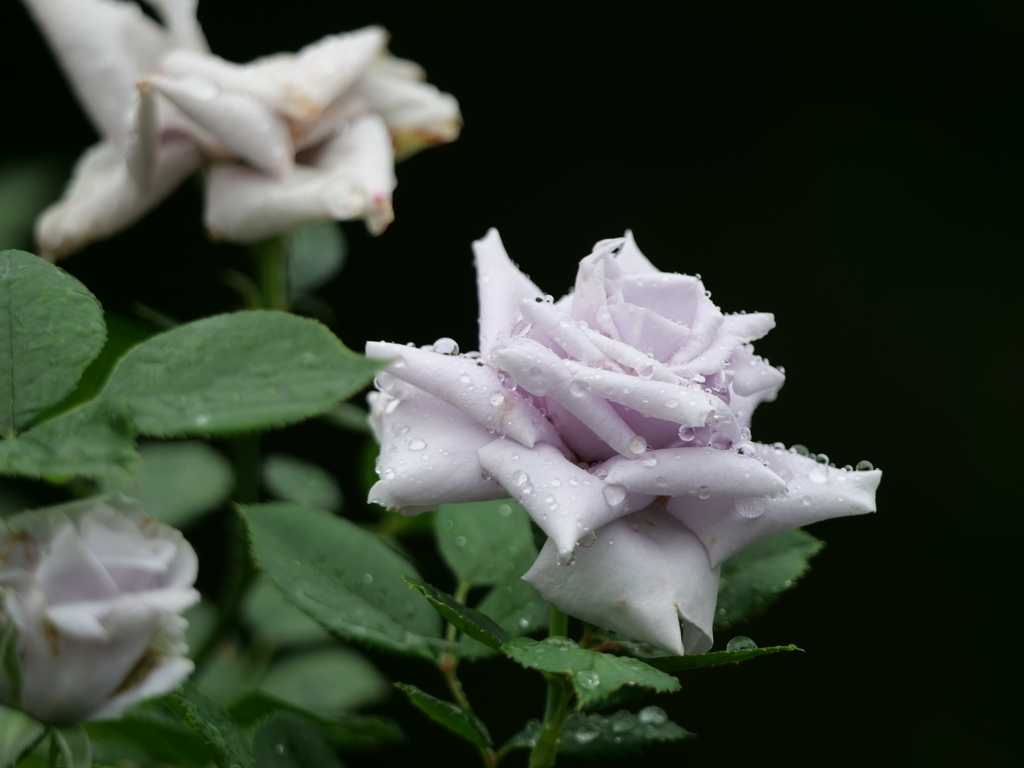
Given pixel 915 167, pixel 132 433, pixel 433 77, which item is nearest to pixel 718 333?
pixel 132 433

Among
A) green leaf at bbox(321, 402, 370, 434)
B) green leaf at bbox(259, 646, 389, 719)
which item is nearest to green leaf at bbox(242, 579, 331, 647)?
green leaf at bbox(259, 646, 389, 719)

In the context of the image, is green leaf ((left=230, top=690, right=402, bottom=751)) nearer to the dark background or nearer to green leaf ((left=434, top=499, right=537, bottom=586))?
green leaf ((left=434, top=499, right=537, bottom=586))

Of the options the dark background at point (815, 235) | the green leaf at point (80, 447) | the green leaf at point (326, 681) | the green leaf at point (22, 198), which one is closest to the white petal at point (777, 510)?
the green leaf at point (80, 447)

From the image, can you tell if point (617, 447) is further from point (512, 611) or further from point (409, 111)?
point (409, 111)

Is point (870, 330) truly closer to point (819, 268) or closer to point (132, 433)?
point (819, 268)

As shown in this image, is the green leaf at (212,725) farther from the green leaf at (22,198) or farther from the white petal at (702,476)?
the green leaf at (22,198)
